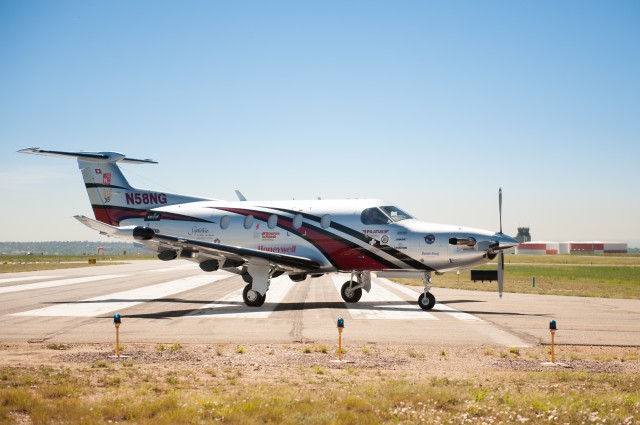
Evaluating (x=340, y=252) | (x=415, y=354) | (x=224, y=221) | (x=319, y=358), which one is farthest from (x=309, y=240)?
(x=319, y=358)

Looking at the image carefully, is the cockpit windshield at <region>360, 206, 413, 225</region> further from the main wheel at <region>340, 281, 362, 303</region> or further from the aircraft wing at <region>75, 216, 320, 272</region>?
the main wheel at <region>340, 281, 362, 303</region>

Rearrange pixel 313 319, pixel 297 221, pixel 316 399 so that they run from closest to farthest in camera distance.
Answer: pixel 316 399 < pixel 313 319 < pixel 297 221

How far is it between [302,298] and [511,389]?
19151mm

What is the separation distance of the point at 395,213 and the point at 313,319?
652 centimetres

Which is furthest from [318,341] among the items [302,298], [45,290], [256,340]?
[45,290]

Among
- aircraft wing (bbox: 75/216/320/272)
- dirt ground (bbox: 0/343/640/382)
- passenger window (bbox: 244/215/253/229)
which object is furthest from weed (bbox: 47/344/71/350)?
passenger window (bbox: 244/215/253/229)

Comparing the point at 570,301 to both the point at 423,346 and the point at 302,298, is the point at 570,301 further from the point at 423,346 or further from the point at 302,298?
the point at 423,346

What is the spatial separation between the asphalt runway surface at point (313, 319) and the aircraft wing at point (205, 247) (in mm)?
1758

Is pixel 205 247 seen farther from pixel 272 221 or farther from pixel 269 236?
pixel 272 221

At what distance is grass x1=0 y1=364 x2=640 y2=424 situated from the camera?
8.80 meters

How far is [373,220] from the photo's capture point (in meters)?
24.8

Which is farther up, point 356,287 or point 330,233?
point 330,233

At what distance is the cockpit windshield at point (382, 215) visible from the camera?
24734 mm

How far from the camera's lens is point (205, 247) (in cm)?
2372
